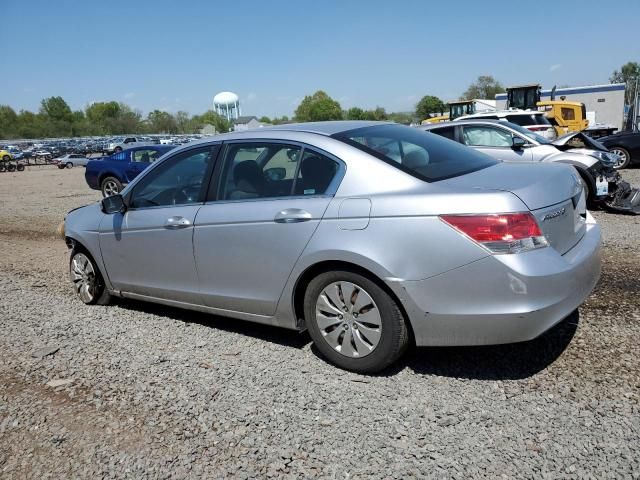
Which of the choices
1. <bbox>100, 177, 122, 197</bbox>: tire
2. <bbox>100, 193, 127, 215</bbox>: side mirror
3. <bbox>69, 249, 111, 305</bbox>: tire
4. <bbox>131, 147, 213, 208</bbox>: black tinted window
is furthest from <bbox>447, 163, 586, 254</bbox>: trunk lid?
<bbox>100, 177, 122, 197</bbox>: tire

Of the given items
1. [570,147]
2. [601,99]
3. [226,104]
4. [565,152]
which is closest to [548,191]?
[565,152]

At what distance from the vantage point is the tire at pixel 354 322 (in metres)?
3.16

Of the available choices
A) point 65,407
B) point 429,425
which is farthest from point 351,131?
point 65,407

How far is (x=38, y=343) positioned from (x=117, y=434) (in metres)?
1.84

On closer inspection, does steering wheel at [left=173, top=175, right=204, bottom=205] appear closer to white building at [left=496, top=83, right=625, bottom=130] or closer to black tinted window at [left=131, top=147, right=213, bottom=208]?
black tinted window at [left=131, top=147, right=213, bottom=208]

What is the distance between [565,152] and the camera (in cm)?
898

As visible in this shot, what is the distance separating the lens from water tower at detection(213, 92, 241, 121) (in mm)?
162125

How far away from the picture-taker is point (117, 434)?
295 centimetres

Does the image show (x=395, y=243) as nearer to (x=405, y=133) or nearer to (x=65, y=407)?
(x=405, y=133)

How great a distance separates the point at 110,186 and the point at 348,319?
42.4 feet

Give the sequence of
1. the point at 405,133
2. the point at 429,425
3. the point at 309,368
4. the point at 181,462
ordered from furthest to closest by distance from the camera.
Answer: the point at 405,133
the point at 309,368
the point at 429,425
the point at 181,462

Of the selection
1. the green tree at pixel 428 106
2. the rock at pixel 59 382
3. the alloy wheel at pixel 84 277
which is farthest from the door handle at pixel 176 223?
the green tree at pixel 428 106

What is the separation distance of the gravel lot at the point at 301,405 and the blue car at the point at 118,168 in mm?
10230

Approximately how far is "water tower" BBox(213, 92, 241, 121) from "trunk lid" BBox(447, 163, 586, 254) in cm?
16586
